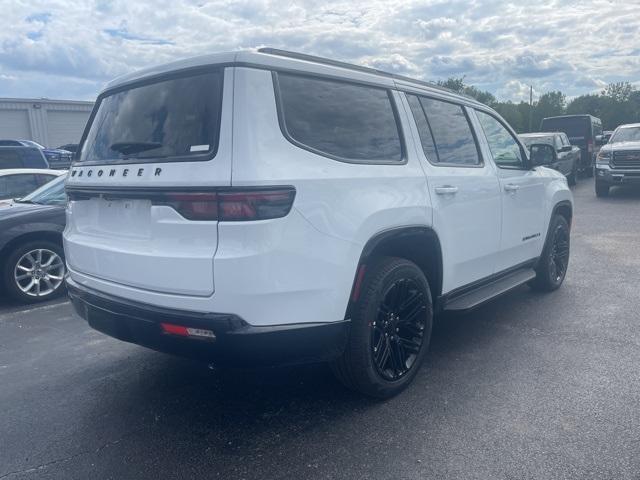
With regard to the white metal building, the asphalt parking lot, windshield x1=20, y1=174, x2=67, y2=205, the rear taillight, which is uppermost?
the white metal building

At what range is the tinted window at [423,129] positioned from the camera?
3789 millimetres

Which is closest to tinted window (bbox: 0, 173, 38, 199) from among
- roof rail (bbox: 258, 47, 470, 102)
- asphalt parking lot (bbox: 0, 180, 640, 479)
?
asphalt parking lot (bbox: 0, 180, 640, 479)

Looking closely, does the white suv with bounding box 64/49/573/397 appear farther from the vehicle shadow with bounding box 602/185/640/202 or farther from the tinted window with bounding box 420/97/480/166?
the vehicle shadow with bounding box 602/185/640/202

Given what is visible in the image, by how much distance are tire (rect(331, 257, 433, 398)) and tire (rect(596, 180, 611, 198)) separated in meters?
12.6

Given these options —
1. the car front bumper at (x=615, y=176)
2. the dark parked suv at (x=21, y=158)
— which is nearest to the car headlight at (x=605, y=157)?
the car front bumper at (x=615, y=176)

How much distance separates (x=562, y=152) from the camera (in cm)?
1521

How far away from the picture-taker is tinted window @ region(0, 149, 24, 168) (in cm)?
1015

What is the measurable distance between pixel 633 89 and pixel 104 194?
105 m

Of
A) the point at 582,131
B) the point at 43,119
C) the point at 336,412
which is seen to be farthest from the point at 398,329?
the point at 43,119

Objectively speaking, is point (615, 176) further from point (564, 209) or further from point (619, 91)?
point (619, 91)

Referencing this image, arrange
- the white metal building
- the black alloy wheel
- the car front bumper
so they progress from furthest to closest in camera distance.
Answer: the white metal building → the car front bumper → the black alloy wheel

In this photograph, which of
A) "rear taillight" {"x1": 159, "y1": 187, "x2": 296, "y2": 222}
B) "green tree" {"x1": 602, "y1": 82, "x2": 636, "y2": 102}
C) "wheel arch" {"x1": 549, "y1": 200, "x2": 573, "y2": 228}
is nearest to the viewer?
"rear taillight" {"x1": 159, "y1": 187, "x2": 296, "y2": 222}

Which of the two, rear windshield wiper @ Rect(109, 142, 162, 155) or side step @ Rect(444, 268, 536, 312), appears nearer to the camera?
rear windshield wiper @ Rect(109, 142, 162, 155)

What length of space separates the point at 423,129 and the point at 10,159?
30.3 ft
